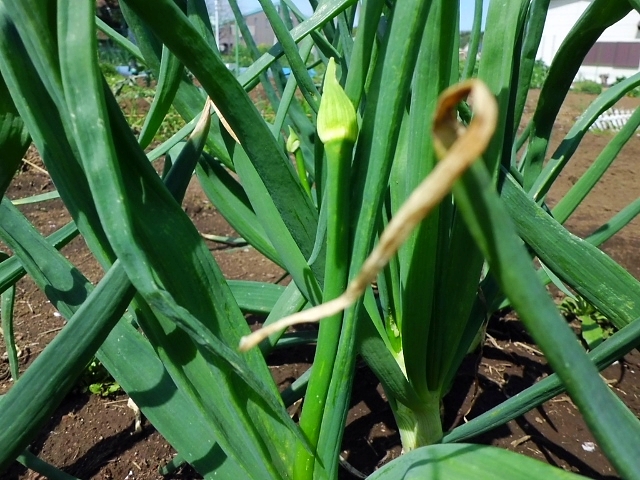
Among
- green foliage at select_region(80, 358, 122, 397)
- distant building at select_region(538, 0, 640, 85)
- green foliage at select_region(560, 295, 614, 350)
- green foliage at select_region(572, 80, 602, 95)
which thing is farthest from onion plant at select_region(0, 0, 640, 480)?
distant building at select_region(538, 0, 640, 85)

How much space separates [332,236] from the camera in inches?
14.8

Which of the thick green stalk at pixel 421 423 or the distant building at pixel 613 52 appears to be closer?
the thick green stalk at pixel 421 423

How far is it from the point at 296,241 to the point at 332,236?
0.09 meters

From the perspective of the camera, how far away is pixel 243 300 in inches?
28.5

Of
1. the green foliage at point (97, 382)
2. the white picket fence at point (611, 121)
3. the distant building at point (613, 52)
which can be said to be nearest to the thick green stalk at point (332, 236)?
the green foliage at point (97, 382)

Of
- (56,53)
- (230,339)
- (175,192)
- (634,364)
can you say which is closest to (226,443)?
(230,339)

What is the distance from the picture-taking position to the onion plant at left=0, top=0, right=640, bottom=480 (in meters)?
0.27

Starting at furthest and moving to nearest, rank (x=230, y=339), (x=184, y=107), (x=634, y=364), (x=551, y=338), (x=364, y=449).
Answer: (x=634, y=364) < (x=364, y=449) < (x=184, y=107) < (x=230, y=339) < (x=551, y=338)

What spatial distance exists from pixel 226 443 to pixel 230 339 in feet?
0.28

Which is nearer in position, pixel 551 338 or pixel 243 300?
pixel 551 338

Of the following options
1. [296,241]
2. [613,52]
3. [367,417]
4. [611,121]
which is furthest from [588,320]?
[613,52]

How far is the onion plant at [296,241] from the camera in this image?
0.89 feet

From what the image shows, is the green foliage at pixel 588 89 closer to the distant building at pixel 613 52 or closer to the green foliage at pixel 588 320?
the distant building at pixel 613 52

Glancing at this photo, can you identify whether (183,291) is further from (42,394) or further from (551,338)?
(551,338)
